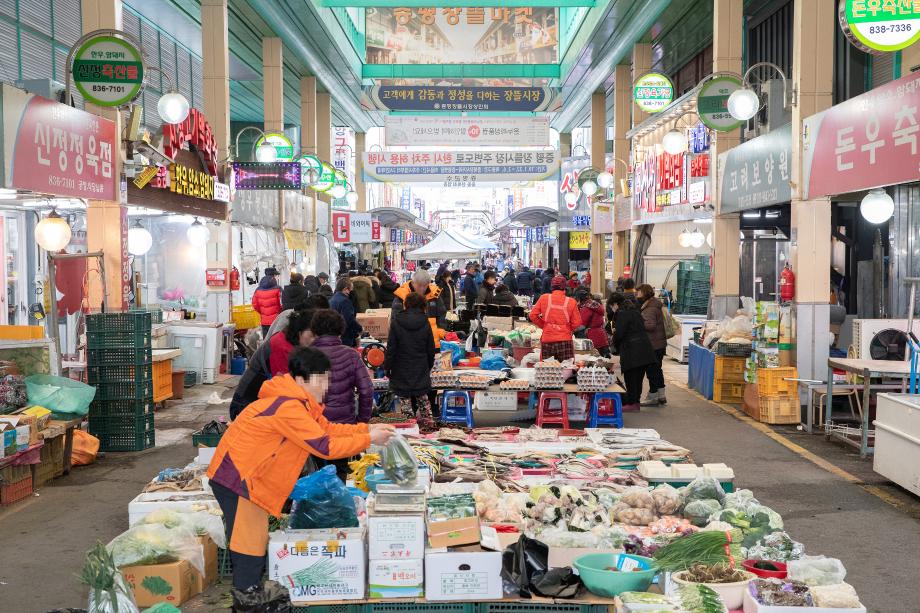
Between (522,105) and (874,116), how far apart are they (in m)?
18.6

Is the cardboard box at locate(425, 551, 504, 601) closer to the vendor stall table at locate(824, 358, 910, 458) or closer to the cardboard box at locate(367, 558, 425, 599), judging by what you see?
the cardboard box at locate(367, 558, 425, 599)

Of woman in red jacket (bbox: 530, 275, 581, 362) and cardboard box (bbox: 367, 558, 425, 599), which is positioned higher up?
woman in red jacket (bbox: 530, 275, 581, 362)

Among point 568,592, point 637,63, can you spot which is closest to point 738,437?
point 568,592

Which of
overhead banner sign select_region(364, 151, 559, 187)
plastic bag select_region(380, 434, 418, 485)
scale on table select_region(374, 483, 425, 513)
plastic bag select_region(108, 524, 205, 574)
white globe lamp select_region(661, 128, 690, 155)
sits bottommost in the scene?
plastic bag select_region(108, 524, 205, 574)

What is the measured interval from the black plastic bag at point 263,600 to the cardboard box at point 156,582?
1382 mm

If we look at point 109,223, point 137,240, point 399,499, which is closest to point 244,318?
point 137,240

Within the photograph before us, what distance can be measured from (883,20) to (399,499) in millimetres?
6790

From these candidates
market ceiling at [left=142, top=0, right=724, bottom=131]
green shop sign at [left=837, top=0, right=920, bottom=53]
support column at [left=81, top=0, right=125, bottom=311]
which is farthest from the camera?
market ceiling at [left=142, top=0, right=724, bottom=131]

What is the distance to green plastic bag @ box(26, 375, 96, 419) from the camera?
9898 mm

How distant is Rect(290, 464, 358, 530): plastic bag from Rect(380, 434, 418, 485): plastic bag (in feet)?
1.11

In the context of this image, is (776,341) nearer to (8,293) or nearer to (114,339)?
(114,339)

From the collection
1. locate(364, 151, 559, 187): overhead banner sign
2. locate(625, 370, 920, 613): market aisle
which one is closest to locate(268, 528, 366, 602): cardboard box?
locate(625, 370, 920, 613): market aisle

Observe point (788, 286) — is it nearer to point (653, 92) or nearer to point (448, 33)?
point (653, 92)

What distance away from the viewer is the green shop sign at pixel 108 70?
11812 mm
